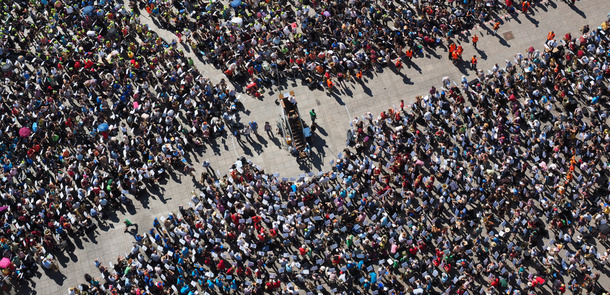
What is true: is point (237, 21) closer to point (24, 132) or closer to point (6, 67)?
point (24, 132)

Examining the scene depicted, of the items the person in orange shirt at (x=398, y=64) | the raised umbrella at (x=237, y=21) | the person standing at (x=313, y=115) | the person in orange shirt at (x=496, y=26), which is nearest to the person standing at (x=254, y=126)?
the person standing at (x=313, y=115)

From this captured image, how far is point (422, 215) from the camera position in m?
59.3

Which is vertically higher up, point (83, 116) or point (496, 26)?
point (83, 116)

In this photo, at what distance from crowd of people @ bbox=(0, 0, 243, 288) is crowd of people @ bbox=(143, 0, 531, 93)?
329 cm

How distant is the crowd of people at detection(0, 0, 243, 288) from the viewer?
199 ft

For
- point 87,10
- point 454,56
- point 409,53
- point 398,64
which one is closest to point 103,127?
point 87,10

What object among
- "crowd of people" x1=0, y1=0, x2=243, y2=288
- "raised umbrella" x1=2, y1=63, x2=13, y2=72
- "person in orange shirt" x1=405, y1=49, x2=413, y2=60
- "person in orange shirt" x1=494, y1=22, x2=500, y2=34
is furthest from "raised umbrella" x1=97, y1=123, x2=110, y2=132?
"person in orange shirt" x1=494, y1=22, x2=500, y2=34

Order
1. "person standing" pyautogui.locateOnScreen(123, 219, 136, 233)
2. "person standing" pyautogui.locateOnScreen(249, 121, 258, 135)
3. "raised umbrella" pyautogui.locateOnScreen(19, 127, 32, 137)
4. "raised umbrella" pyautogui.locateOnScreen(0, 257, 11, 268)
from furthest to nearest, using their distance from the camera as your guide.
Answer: "person standing" pyautogui.locateOnScreen(249, 121, 258, 135) → "raised umbrella" pyautogui.locateOnScreen(19, 127, 32, 137) → "person standing" pyautogui.locateOnScreen(123, 219, 136, 233) → "raised umbrella" pyautogui.locateOnScreen(0, 257, 11, 268)

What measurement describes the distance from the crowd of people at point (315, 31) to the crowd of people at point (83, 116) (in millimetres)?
3289

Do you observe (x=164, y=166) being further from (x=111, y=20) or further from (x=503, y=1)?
(x=503, y=1)

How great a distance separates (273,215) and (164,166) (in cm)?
1133

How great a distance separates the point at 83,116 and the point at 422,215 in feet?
109

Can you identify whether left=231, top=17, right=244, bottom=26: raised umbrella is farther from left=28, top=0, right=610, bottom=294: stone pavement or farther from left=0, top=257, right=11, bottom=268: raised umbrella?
left=0, top=257, right=11, bottom=268: raised umbrella

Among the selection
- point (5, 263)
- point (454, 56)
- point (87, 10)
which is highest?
point (87, 10)
